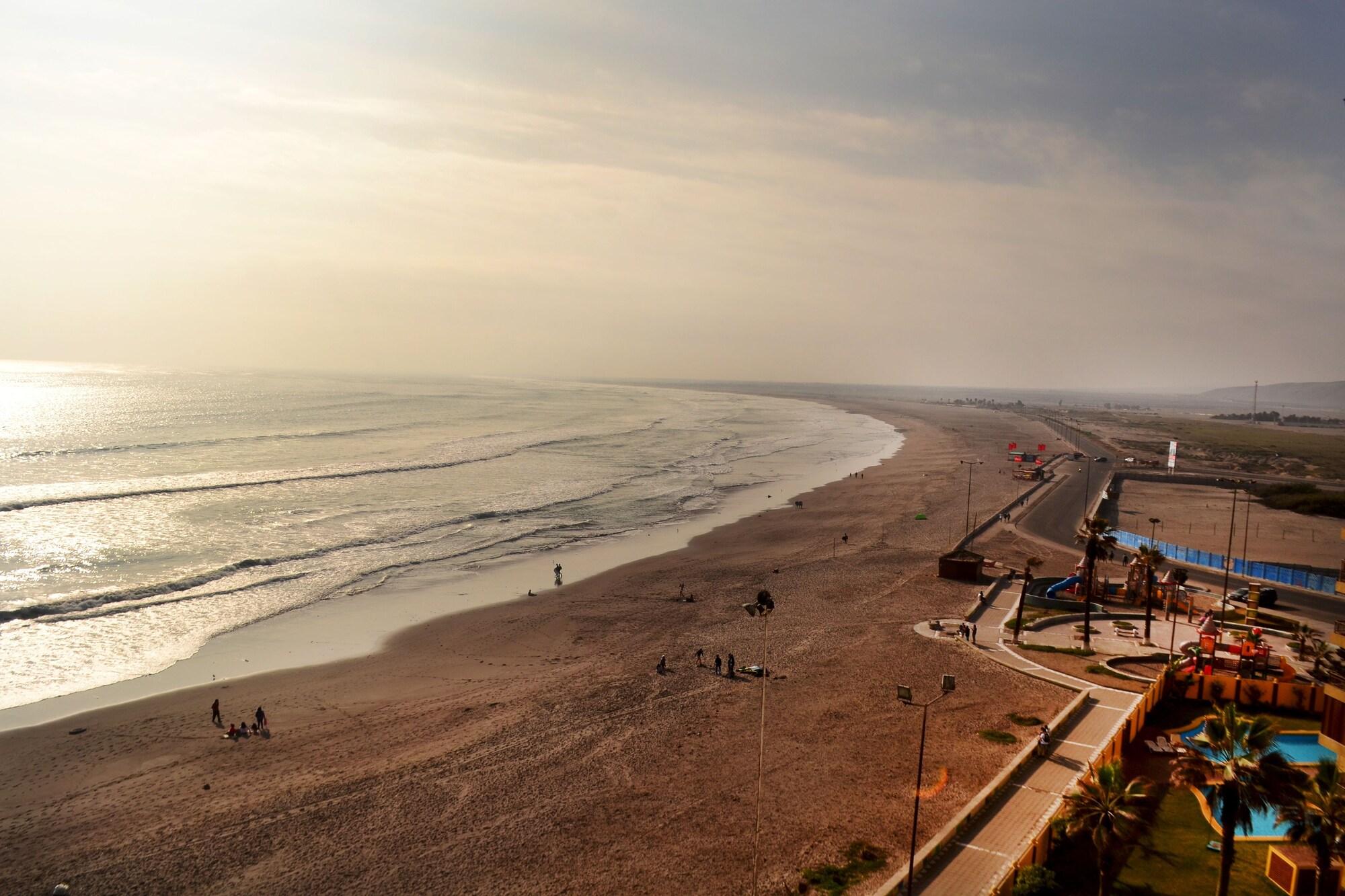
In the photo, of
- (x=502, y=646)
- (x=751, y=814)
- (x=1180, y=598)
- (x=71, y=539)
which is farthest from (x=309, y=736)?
(x=1180, y=598)

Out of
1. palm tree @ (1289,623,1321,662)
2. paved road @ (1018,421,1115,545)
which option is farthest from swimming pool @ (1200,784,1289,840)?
paved road @ (1018,421,1115,545)

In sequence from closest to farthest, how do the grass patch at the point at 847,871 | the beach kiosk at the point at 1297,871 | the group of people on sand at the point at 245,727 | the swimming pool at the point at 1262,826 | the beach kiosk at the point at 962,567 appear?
the beach kiosk at the point at 1297,871 < the grass patch at the point at 847,871 < the swimming pool at the point at 1262,826 < the group of people on sand at the point at 245,727 < the beach kiosk at the point at 962,567

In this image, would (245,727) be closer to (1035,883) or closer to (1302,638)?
(1035,883)

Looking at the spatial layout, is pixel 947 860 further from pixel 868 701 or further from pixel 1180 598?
pixel 1180 598

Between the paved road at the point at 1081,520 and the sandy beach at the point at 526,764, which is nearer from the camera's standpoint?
the sandy beach at the point at 526,764

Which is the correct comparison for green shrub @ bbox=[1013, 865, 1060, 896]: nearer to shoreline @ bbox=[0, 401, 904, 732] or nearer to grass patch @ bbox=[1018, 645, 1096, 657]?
grass patch @ bbox=[1018, 645, 1096, 657]

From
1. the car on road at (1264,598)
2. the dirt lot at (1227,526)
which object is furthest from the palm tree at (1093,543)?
the dirt lot at (1227,526)

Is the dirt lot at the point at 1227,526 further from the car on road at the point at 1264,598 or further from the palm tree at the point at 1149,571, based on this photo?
the palm tree at the point at 1149,571
